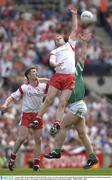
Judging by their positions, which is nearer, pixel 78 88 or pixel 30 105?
pixel 78 88

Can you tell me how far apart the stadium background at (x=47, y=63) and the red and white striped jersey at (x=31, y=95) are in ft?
20.5

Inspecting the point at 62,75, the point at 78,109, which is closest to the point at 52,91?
the point at 62,75

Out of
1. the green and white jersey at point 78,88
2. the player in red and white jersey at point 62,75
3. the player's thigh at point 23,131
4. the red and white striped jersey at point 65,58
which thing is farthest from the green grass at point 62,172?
the red and white striped jersey at point 65,58

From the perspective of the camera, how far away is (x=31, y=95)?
24.2m

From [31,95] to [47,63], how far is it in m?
14.8

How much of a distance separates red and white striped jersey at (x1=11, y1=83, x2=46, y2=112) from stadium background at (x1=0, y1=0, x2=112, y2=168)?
6.24m

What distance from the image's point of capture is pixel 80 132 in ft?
78.6

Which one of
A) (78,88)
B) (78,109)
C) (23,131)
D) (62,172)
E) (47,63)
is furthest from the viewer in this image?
(47,63)

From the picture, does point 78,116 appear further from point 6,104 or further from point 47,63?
point 47,63

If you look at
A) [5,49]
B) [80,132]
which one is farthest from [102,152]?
[80,132]

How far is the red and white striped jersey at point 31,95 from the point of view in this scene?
24125 millimetres

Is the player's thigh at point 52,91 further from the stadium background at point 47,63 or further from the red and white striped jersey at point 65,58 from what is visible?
the stadium background at point 47,63

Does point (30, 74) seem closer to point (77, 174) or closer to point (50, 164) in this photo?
point (77, 174)

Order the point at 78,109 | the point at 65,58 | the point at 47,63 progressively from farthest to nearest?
the point at 47,63 < the point at 65,58 < the point at 78,109
